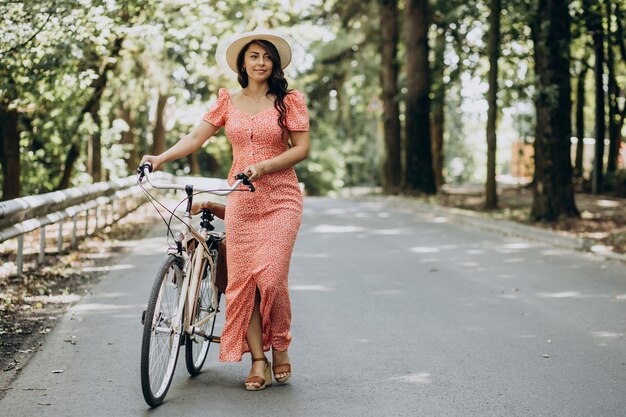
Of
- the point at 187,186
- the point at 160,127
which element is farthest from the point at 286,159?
the point at 160,127

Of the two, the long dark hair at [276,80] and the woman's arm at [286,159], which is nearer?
the woman's arm at [286,159]

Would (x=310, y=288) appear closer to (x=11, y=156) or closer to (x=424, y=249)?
(x=424, y=249)

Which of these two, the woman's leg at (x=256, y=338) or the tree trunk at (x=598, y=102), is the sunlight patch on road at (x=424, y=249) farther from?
the tree trunk at (x=598, y=102)

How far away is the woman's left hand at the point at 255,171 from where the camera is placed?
5.61 meters

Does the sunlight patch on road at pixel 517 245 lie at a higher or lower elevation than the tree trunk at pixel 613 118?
lower

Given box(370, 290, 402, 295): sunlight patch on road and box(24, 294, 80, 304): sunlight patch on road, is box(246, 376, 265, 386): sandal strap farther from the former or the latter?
box(370, 290, 402, 295): sunlight patch on road

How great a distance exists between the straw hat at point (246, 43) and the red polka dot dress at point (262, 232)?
32 centimetres

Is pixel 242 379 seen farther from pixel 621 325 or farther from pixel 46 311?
pixel 621 325

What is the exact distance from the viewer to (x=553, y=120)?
59.7ft

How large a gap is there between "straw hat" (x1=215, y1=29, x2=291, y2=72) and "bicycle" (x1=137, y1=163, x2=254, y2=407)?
95cm

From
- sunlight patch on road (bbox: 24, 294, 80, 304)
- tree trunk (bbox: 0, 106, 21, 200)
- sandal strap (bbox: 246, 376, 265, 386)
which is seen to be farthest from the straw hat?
tree trunk (bbox: 0, 106, 21, 200)

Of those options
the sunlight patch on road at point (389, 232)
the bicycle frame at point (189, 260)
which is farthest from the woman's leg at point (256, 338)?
the sunlight patch on road at point (389, 232)

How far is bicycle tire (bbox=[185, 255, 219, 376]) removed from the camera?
611cm

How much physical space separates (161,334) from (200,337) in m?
0.77
